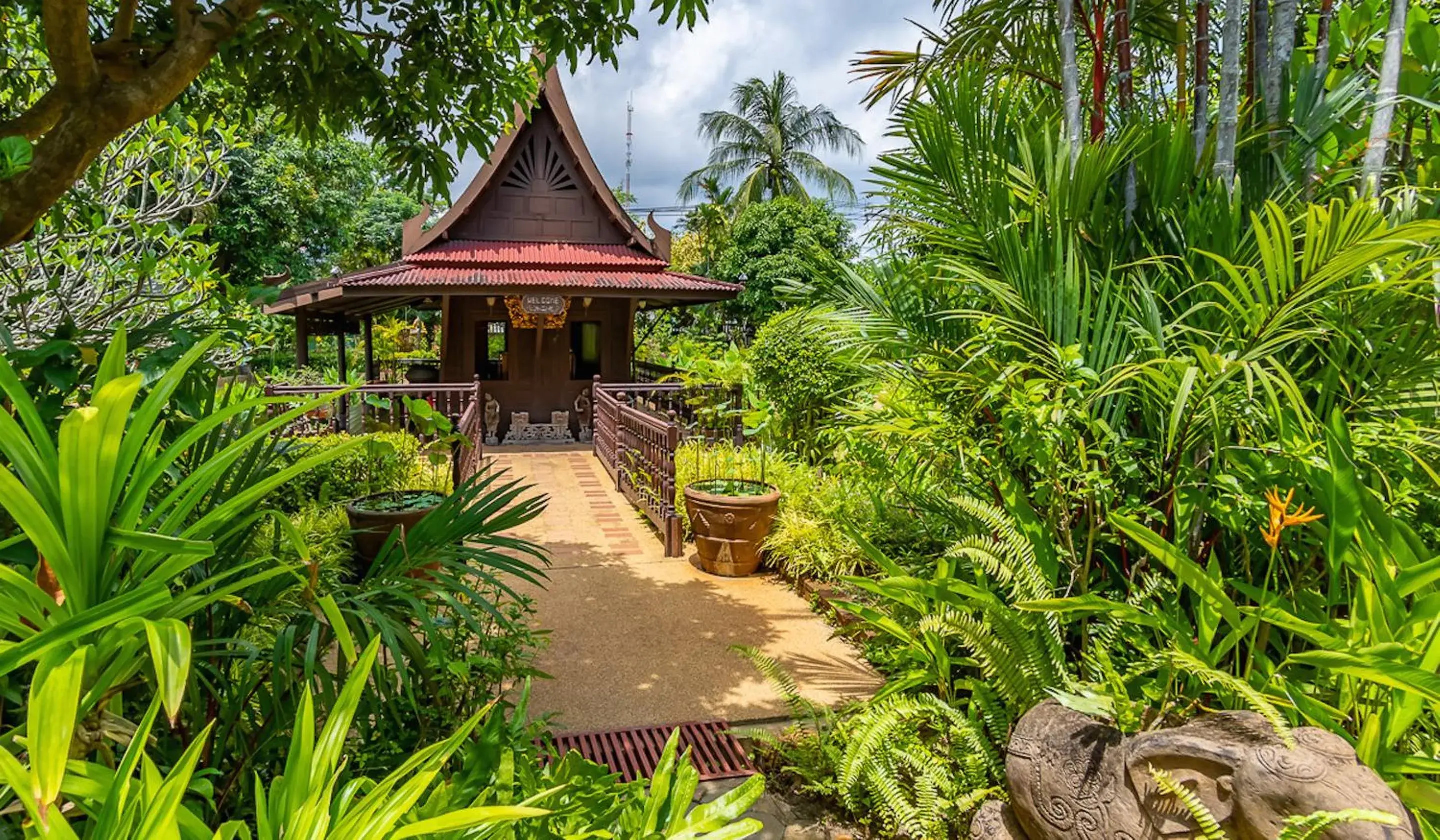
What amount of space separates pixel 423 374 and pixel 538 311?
14.5ft

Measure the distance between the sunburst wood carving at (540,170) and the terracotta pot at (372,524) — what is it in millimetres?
8735

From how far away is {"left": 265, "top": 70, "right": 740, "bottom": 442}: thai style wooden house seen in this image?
1106cm

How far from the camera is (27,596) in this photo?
1127 millimetres

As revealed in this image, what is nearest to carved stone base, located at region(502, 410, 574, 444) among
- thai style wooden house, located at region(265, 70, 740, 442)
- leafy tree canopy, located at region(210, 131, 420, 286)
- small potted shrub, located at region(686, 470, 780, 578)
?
thai style wooden house, located at region(265, 70, 740, 442)

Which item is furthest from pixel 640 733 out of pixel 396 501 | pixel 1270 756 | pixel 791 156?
pixel 791 156

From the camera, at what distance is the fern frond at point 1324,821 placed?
145cm

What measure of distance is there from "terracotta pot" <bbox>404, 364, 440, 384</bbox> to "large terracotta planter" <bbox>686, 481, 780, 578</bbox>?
30.5ft

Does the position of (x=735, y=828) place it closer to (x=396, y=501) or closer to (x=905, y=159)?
(x=905, y=159)

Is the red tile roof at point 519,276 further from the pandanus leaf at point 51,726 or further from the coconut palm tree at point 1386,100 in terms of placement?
the pandanus leaf at point 51,726

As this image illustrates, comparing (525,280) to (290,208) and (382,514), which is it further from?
(290,208)

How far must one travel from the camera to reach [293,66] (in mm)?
3150

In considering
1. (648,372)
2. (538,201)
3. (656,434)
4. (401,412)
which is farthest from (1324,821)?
(648,372)

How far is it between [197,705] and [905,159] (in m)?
2.92

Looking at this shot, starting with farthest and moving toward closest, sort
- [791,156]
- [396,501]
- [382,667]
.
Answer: [791,156], [396,501], [382,667]
